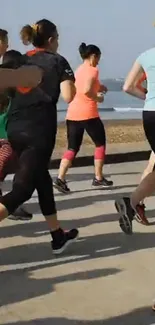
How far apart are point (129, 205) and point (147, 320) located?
1.93m

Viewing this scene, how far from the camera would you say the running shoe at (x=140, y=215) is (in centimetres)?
608

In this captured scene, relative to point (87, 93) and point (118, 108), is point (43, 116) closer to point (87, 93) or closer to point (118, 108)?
point (87, 93)

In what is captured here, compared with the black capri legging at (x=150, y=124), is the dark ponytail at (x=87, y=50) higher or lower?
lower

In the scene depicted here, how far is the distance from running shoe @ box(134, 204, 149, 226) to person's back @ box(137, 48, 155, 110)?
0.98 metres

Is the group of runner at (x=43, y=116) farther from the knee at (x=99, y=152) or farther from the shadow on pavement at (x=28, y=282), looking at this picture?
the knee at (x=99, y=152)

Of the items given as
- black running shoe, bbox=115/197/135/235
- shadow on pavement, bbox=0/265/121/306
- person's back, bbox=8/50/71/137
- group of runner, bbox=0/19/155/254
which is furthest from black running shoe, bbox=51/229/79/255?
person's back, bbox=8/50/71/137

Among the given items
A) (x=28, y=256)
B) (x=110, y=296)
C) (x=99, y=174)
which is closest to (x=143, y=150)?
(x=99, y=174)

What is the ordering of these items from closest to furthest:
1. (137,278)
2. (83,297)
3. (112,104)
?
(83,297)
(137,278)
(112,104)

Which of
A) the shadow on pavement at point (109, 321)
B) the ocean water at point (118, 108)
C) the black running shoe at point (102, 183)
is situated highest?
the shadow on pavement at point (109, 321)

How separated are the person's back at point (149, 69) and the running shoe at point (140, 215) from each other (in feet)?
3.22

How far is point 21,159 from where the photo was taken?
5203mm

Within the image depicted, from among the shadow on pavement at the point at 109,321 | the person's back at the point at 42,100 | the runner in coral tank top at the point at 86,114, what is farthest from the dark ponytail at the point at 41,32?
the runner in coral tank top at the point at 86,114

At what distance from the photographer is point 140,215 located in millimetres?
6156

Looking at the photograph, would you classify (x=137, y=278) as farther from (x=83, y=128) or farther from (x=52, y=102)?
(x=83, y=128)
